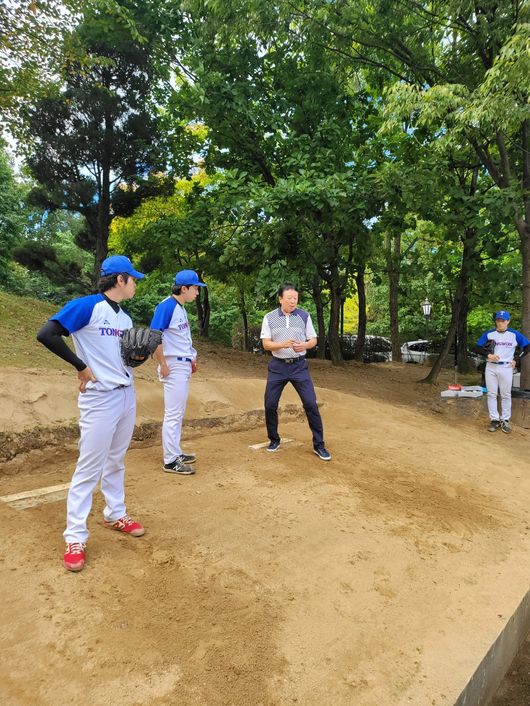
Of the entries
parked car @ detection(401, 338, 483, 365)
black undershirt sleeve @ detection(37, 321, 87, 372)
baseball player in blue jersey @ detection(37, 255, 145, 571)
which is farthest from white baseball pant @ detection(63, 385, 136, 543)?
parked car @ detection(401, 338, 483, 365)

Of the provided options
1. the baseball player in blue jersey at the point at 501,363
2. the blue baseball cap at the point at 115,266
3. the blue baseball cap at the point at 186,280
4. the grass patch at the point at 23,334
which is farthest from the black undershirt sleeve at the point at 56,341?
the baseball player in blue jersey at the point at 501,363

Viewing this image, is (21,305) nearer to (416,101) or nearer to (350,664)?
(416,101)

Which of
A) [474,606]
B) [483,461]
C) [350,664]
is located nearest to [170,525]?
[350,664]

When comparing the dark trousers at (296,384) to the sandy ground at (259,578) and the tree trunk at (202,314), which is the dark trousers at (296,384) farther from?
the tree trunk at (202,314)

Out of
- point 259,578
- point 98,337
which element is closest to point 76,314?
point 98,337

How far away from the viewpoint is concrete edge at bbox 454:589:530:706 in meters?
2.28

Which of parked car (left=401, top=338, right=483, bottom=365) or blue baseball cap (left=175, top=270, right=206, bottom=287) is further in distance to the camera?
parked car (left=401, top=338, right=483, bottom=365)

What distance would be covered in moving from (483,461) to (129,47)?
12.2 meters

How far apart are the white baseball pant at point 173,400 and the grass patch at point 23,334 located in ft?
11.3

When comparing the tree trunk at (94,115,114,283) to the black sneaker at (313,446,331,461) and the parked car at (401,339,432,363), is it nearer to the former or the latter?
the black sneaker at (313,446,331,461)

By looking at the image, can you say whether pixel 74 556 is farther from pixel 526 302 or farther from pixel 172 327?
pixel 526 302

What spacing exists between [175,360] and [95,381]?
1697mm

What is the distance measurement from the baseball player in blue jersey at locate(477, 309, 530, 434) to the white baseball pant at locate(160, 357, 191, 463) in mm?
5754

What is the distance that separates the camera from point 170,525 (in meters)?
3.49
